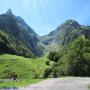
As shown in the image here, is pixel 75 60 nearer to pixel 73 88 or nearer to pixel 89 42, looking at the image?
pixel 89 42

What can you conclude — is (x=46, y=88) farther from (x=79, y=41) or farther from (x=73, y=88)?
(x=79, y=41)

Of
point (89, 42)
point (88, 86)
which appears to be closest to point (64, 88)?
point (88, 86)

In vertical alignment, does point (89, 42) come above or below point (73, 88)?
above

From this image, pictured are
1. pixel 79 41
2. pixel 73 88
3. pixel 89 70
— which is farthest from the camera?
pixel 79 41

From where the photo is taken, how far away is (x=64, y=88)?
3706 centimetres

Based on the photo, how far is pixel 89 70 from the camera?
72.4m

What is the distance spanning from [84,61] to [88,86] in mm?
36312

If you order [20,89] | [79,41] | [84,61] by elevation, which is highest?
[79,41]

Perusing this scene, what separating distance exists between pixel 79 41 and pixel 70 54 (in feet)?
30.4

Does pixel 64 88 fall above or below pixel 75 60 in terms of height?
below

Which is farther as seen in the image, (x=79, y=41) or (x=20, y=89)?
(x=79, y=41)

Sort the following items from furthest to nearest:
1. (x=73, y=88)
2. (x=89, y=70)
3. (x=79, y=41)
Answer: (x=79, y=41) < (x=89, y=70) < (x=73, y=88)

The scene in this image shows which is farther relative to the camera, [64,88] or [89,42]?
[89,42]

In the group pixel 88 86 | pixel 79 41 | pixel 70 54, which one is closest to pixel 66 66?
pixel 70 54
